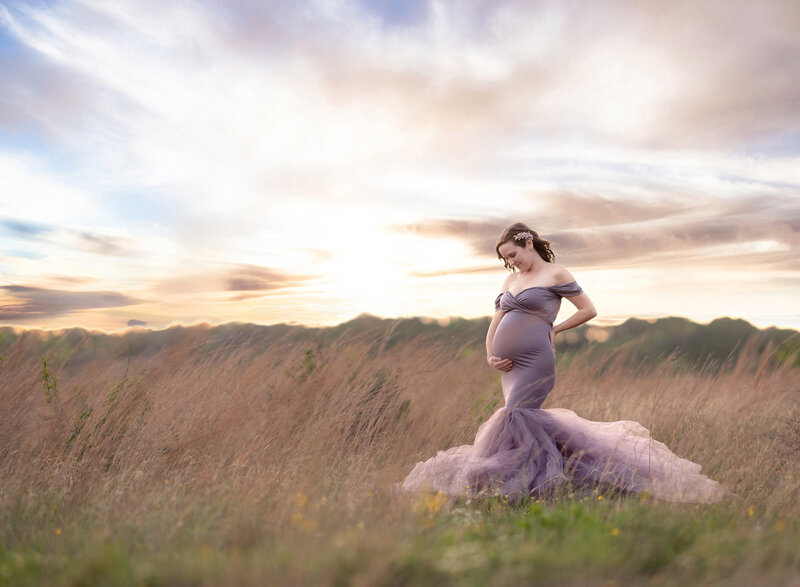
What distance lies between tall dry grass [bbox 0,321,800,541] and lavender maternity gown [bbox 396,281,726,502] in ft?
1.51

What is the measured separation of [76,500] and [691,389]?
6.38m

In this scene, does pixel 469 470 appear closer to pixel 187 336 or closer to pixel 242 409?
pixel 242 409

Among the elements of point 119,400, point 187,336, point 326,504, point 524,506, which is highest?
point 187,336

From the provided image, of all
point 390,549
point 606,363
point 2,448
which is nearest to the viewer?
point 390,549

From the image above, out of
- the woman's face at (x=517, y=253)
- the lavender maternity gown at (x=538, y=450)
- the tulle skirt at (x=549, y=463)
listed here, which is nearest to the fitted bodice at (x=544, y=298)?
the lavender maternity gown at (x=538, y=450)

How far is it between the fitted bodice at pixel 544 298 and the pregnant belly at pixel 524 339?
0.17 ft

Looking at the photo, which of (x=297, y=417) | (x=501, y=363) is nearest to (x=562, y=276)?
(x=501, y=363)

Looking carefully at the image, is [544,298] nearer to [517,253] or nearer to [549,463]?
[517,253]

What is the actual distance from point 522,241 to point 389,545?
3258mm

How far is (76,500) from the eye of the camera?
14.4 ft

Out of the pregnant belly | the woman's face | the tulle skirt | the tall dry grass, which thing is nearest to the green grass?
the tall dry grass

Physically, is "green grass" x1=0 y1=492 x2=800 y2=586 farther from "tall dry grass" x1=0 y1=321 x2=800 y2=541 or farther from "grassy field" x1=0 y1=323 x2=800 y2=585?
"tall dry grass" x1=0 y1=321 x2=800 y2=541

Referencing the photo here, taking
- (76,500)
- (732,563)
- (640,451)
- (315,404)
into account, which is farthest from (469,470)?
(76,500)

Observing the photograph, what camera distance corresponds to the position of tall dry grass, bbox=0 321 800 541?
4.39 metres
